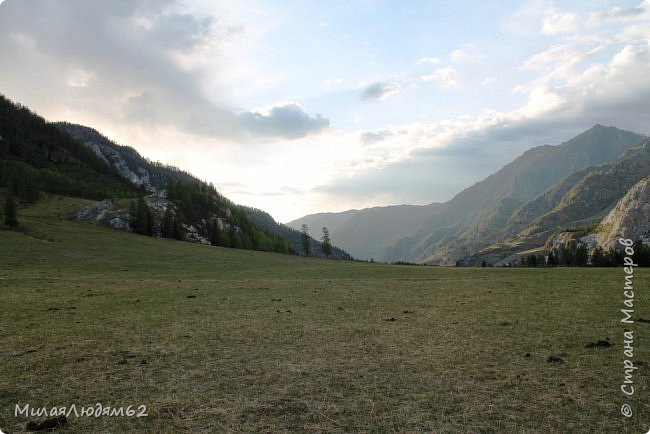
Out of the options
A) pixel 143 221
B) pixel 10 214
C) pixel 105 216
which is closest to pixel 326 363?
pixel 10 214

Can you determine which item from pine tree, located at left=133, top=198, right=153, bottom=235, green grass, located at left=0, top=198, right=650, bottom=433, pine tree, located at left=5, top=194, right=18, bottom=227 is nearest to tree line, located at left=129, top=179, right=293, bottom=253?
pine tree, located at left=133, top=198, right=153, bottom=235

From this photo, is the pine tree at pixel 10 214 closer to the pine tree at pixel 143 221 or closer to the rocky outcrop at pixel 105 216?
the rocky outcrop at pixel 105 216

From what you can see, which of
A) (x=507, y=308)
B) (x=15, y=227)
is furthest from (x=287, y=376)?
(x=15, y=227)

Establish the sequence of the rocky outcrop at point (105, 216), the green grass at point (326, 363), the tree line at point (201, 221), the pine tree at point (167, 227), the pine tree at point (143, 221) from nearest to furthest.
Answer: the green grass at point (326, 363) → the pine tree at point (143, 221) → the rocky outcrop at point (105, 216) → the tree line at point (201, 221) → the pine tree at point (167, 227)

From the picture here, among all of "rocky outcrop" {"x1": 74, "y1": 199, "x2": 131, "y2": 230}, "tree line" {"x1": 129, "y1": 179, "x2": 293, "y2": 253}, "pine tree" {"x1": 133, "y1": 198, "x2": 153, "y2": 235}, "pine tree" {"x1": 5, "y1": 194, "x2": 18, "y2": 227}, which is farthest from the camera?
"tree line" {"x1": 129, "y1": 179, "x2": 293, "y2": 253}

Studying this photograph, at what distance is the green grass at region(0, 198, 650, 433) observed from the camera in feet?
29.1

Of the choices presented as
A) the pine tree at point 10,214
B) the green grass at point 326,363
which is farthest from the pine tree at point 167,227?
the green grass at point 326,363

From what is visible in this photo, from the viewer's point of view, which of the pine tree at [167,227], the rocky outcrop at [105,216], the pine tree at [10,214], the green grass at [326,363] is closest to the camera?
the green grass at [326,363]

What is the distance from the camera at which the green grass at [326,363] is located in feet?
29.1

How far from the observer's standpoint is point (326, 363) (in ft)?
42.5

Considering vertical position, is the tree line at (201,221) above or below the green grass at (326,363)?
above

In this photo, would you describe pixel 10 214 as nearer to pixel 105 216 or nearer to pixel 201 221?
pixel 105 216

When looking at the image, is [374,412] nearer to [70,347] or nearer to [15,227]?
[70,347]

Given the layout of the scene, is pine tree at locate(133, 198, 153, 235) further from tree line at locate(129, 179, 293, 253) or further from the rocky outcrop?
the rocky outcrop
